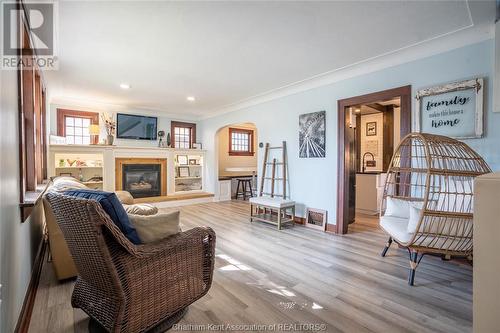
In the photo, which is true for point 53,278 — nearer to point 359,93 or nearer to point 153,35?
point 153,35

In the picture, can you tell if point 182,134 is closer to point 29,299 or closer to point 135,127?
point 135,127

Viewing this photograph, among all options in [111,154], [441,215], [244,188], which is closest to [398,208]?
[441,215]

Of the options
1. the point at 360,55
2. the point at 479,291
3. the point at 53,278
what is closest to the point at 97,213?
the point at 479,291

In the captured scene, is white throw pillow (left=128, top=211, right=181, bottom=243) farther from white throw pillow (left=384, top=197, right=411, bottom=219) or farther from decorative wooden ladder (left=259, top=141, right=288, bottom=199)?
decorative wooden ladder (left=259, top=141, right=288, bottom=199)

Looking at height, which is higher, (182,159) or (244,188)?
(182,159)

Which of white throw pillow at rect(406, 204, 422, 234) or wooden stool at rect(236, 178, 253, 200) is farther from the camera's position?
wooden stool at rect(236, 178, 253, 200)

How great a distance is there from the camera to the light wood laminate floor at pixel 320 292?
5.70 ft

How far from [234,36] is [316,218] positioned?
10.0 feet

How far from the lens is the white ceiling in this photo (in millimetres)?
2174

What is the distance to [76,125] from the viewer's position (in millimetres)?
5609

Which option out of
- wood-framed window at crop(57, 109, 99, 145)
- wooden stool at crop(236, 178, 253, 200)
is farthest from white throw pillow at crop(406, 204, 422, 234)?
wood-framed window at crop(57, 109, 99, 145)

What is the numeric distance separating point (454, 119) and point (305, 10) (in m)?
2.04

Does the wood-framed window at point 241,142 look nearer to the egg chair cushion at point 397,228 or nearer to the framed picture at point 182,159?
the framed picture at point 182,159

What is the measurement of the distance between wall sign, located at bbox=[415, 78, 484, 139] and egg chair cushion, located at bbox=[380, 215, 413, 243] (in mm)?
1131
